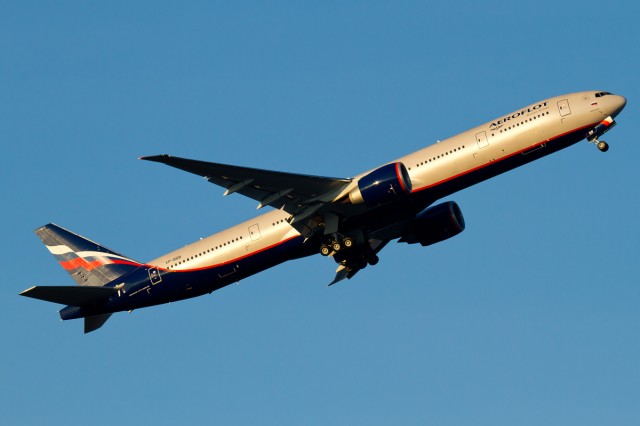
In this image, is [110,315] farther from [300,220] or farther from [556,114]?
[556,114]

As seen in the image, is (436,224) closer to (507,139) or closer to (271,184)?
(507,139)

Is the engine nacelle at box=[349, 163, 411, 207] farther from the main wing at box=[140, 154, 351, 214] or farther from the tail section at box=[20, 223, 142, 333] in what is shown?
the tail section at box=[20, 223, 142, 333]

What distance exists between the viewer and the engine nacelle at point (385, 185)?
2083 inches

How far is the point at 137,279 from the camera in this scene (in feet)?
200

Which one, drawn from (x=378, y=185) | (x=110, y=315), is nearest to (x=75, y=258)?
(x=110, y=315)

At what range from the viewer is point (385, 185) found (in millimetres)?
53000

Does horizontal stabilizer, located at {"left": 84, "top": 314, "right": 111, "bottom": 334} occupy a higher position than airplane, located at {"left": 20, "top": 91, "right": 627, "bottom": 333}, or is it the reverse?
airplane, located at {"left": 20, "top": 91, "right": 627, "bottom": 333}

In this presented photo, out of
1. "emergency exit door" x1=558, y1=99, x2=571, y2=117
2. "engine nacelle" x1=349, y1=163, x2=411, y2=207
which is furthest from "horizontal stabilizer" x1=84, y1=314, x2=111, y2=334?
"emergency exit door" x1=558, y1=99, x2=571, y2=117

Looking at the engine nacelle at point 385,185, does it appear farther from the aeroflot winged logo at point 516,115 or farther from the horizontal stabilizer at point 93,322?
the horizontal stabilizer at point 93,322

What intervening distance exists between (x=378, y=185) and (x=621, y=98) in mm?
13964

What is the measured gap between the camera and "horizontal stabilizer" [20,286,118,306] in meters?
57.7

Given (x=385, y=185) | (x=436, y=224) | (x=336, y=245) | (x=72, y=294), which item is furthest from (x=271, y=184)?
(x=72, y=294)

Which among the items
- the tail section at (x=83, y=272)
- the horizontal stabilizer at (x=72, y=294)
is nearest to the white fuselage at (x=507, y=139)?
the horizontal stabilizer at (x=72, y=294)

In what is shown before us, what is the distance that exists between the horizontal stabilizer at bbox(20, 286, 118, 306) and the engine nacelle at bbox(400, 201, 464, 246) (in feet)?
60.1
